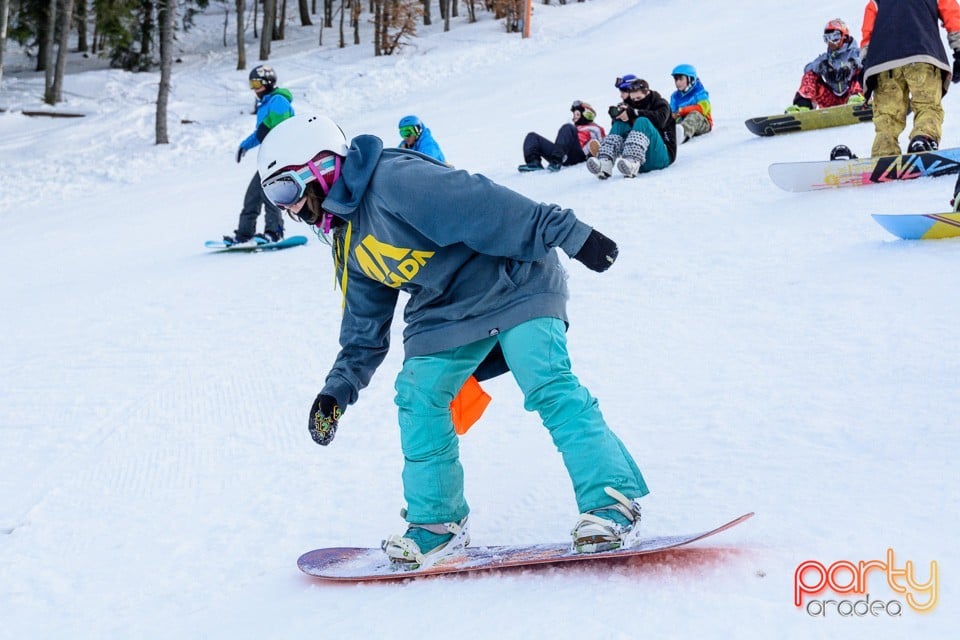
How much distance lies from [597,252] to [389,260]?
1.98 ft

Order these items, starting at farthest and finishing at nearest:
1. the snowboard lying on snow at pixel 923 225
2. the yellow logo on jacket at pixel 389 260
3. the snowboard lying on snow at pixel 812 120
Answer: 1. the snowboard lying on snow at pixel 812 120
2. the snowboard lying on snow at pixel 923 225
3. the yellow logo on jacket at pixel 389 260

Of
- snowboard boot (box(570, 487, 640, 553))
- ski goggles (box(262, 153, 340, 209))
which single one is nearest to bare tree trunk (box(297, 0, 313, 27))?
ski goggles (box(262, 153, 340, 209))

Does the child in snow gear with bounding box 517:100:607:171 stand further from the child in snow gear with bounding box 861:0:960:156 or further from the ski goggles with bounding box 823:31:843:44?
the child in snow gear with bounding box 861:0:960:156

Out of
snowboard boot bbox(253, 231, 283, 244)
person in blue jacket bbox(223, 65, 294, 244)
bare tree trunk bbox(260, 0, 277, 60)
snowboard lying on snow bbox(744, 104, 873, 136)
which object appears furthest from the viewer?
bare tree trunk bbox(260, 0, 277, 60)

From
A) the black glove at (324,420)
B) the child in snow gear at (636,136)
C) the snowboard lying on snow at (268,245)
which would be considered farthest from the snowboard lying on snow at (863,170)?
the black glove at (324,420)

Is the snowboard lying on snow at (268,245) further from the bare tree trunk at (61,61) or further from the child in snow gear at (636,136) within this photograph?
the bare tree trunk at (61,61)

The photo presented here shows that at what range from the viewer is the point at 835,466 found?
2.84 m

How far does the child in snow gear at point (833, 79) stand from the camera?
976 centimetres

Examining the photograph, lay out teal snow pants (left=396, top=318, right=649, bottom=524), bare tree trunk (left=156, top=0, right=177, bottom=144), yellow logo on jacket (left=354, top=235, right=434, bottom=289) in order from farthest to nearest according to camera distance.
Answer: bare tree trunk (left=156, top=0, right=177, bottom=144) < yellow logo on jacket (left=354, top=235, right=434, bottom=289) < teal snow pants (left=396, top=318, right=649, bottom=524)

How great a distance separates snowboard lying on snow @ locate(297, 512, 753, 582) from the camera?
231 cm

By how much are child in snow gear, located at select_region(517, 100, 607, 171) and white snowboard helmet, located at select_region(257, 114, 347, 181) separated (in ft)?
23.8

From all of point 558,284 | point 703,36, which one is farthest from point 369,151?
point 703,36

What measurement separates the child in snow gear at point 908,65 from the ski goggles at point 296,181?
5.01 metres

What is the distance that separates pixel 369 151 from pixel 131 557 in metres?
1.59
